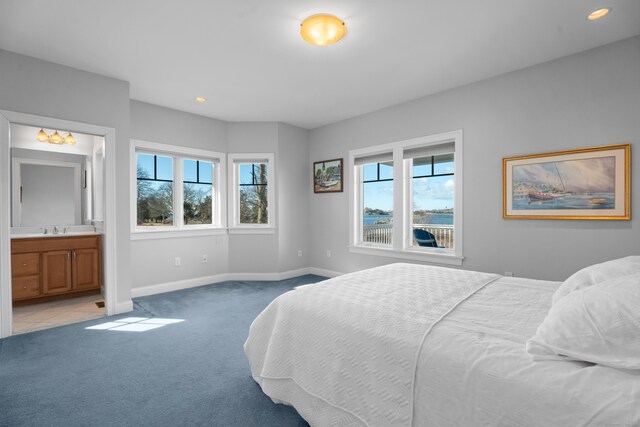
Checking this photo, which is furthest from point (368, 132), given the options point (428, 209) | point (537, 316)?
point (537, 316)

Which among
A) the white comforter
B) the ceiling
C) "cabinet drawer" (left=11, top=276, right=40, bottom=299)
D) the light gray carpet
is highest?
the ceiling

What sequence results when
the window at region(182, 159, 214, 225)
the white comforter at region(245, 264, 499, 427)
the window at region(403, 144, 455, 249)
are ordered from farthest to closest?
the window at region(182, 159, 214, 225) < the window at region(403, 144, 455, 249) < the white comforter at region(245, 264, 499, 427)

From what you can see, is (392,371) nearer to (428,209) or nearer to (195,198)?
(428,209)

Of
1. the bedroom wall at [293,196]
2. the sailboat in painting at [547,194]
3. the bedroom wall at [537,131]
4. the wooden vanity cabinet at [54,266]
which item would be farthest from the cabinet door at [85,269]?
the sailboat in painting at [547,194]

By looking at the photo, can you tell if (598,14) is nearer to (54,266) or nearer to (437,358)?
(437,358)

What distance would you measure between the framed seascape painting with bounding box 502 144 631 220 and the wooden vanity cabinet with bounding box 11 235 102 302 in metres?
5.31

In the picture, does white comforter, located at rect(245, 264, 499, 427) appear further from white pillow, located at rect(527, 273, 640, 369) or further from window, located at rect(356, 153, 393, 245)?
window, located at rect(356, 153, 393, 245)

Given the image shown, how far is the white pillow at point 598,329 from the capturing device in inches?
37.5

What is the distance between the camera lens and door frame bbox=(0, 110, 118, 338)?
9.43ft

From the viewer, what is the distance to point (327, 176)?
5.40 metres

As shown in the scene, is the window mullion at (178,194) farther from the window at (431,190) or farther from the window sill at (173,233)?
the window at (431,190)

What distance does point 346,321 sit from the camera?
1.53 metres

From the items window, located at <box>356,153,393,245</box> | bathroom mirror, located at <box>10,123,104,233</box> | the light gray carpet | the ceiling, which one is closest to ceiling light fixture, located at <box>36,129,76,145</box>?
bathroom mirror, located at <box>10,123,104,233</box>

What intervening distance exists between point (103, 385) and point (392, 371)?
6.67 feet
